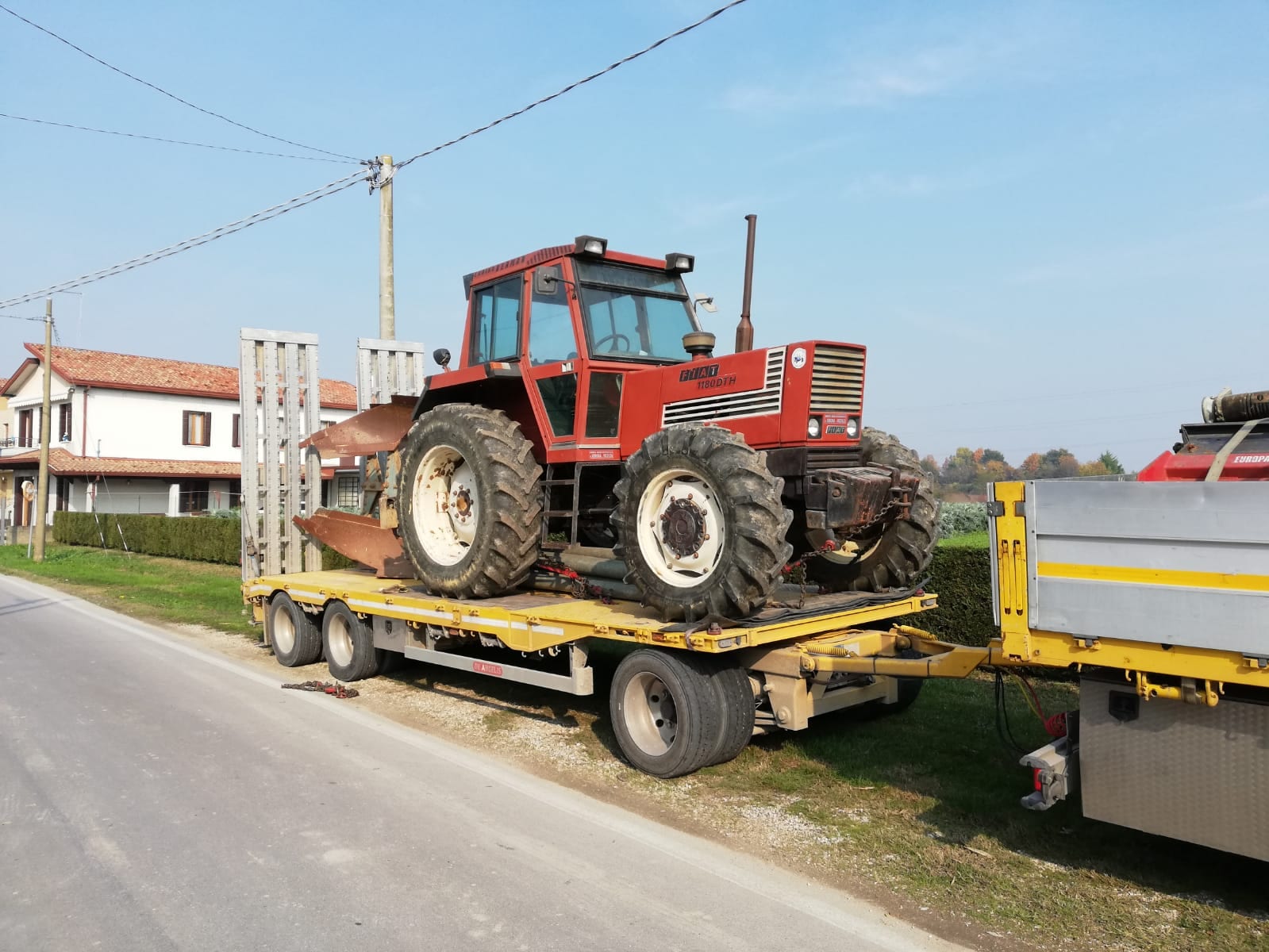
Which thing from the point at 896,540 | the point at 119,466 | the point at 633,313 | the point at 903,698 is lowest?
the point at 903,698

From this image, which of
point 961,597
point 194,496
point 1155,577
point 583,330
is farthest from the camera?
point 194,496

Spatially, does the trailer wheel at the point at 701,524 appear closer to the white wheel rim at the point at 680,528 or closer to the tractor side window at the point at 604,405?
the white wheel rim at the point at 680,528

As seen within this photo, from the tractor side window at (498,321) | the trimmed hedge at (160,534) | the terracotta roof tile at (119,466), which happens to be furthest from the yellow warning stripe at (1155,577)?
the terracotta roof tile at (119,466)

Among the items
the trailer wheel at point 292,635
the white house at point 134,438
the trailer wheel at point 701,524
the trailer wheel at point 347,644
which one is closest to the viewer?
the trailer wheel at point 701,524

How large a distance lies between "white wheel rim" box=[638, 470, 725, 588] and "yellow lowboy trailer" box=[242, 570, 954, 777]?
381 mm

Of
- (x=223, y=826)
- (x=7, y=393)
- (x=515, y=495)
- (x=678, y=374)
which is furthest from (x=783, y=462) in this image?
(x=7, y=393)

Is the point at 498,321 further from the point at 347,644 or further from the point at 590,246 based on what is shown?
the point at 347,644

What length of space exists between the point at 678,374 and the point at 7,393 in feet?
141

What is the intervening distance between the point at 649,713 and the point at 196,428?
34.7 meters

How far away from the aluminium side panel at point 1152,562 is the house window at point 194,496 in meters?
35.7

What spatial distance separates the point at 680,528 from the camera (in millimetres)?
6148

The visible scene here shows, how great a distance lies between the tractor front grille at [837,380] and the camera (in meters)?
6.33

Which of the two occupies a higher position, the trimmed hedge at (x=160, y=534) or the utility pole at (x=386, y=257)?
the utility pole at (x=386, y=257)

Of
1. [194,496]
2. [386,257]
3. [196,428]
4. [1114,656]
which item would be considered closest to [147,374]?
[196,428]
